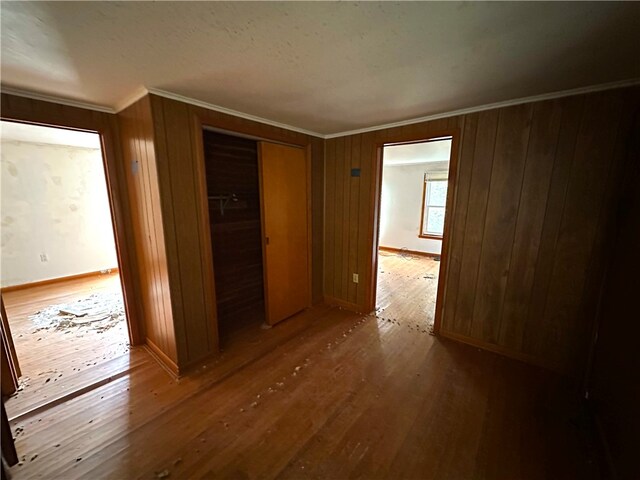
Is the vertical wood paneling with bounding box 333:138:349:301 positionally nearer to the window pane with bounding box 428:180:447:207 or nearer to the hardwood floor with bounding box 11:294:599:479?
the hardwood floor with bounding box 11:294:599:479

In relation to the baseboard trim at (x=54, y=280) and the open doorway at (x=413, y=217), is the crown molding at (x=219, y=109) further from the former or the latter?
the baseboard trim at (x=54, y=280)

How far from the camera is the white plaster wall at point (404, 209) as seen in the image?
244 inches

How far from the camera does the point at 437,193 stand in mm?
5977

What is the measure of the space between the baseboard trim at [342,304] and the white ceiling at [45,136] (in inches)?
138

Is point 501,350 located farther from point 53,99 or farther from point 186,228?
point 53,99

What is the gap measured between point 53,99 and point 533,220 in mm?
3829

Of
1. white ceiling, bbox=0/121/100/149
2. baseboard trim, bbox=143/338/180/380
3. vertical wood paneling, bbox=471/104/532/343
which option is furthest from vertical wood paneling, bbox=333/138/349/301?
white ceiling, bbox=0/121/100/149

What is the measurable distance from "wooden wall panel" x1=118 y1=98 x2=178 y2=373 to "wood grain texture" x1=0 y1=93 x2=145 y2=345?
8 centimetres

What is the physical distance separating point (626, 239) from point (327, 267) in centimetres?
263

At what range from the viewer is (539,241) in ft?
6.76

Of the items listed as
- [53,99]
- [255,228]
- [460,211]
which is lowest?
[255,228]

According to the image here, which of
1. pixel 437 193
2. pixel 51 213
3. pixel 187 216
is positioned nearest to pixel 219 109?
pixel 187 216

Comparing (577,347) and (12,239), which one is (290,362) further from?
(12,239)

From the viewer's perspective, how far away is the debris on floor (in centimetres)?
288
